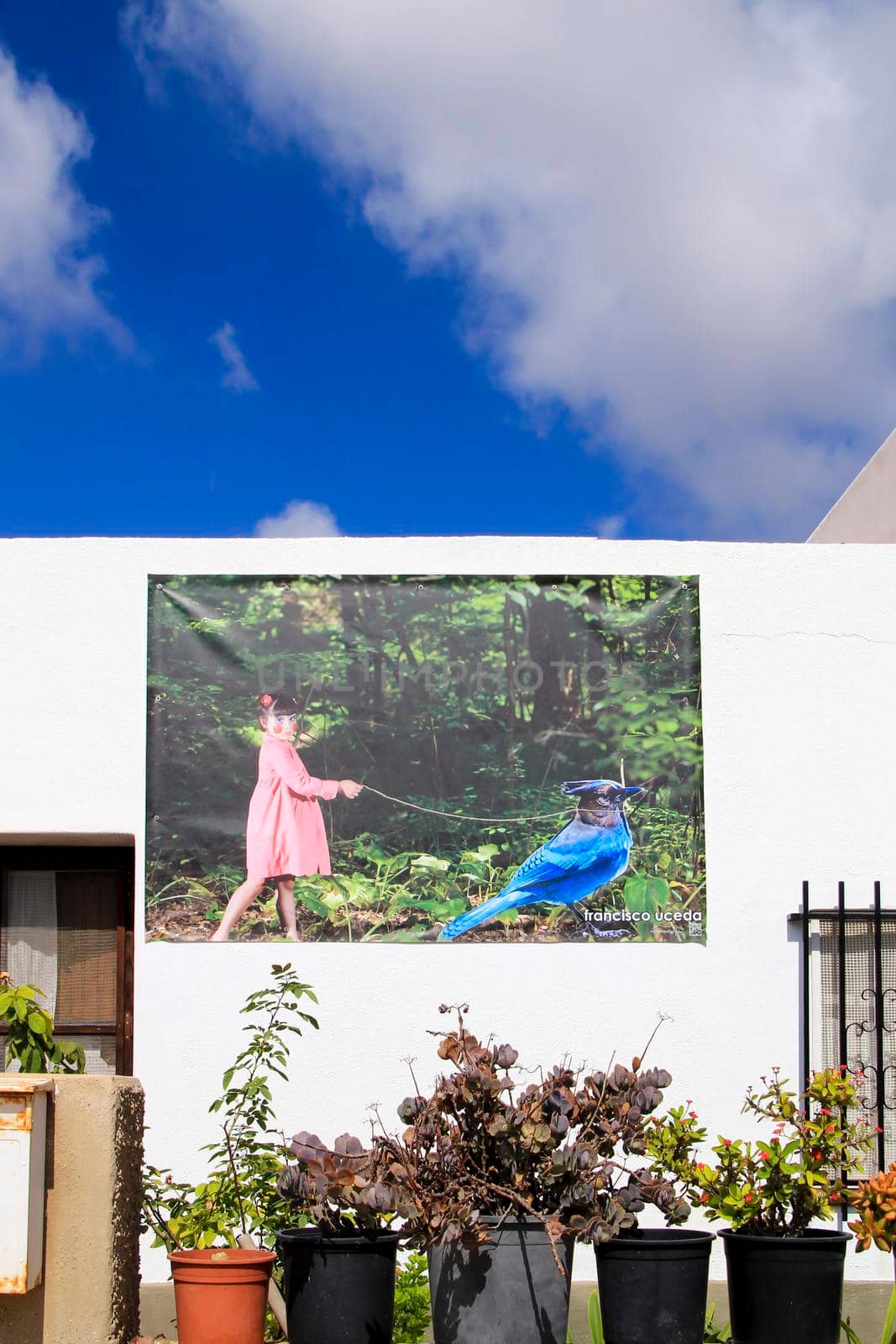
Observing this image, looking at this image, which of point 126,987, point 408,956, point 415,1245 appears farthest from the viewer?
point 126,987

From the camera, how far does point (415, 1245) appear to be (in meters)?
3.96

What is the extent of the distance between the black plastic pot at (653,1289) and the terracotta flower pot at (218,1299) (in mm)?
1026

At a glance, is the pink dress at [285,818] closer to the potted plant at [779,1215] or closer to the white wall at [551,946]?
the white wall at [551,946]

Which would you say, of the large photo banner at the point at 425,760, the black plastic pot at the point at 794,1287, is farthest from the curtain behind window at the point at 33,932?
the black plastic pot at the point at 794,1287

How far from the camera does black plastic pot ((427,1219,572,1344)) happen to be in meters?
3.96

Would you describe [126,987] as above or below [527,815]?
below

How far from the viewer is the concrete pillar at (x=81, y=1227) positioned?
158 inches

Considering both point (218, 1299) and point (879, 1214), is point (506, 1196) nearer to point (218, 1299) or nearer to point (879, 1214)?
point (218, 1299)

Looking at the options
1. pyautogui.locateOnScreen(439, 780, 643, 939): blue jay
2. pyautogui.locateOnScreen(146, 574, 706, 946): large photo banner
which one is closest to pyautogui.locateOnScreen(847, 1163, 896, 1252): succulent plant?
pyautogui.locateOnScreen(146, 574, 706, 946): large photo banner

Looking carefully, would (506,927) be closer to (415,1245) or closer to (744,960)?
(744,960)

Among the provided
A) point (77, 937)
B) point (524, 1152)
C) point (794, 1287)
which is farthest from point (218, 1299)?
point (77, 937)

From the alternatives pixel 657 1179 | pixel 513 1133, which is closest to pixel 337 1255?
pixel 513 1133

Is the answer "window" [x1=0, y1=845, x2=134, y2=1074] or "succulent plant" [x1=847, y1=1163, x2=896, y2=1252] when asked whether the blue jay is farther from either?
"succulent plant" [x1=847, y1=1163, x2=896, y2=1252]

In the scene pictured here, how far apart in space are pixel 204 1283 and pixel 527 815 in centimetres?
256
